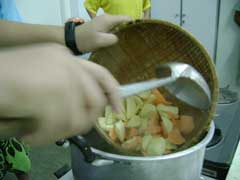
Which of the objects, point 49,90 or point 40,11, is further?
point 40,11

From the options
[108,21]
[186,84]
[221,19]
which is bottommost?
[221,19]

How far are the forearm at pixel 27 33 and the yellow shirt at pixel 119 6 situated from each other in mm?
1218

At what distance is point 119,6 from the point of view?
5.95 ft

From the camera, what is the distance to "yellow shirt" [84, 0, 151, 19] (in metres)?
1.81

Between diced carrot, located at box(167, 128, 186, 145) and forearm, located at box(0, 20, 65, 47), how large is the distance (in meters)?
0.27

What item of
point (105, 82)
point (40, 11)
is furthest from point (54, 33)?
point (40, 11)

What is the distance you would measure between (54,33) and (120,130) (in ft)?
0.73

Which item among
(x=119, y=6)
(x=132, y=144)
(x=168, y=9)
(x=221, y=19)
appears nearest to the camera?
(x=132, y=144)

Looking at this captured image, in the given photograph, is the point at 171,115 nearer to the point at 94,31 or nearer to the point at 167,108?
the point at 167,108

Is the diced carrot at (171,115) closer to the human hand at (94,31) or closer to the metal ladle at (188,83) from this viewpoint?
the metal ladle at (188,83)

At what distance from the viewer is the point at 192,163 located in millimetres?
505

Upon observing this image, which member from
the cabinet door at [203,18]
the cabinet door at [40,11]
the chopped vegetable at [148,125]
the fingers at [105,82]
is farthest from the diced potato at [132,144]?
the cabinet door at [203,18]

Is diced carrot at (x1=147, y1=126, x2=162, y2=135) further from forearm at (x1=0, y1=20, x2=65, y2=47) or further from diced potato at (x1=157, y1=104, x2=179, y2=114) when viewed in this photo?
forearm at (x1=0, y1=20, x2=65, y2=47)

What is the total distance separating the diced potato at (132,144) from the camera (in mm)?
573
